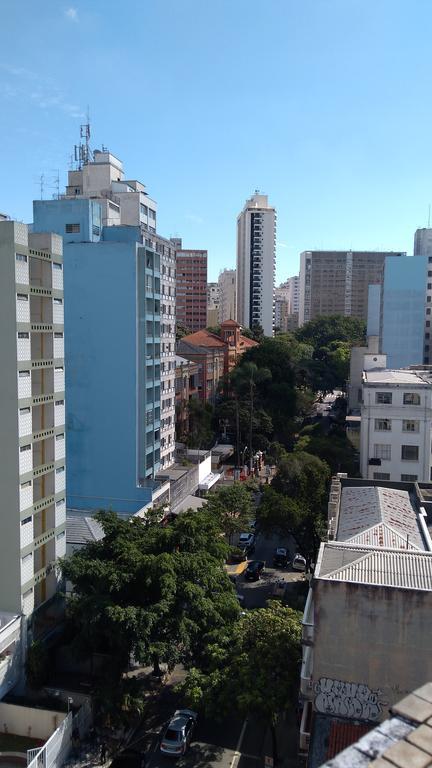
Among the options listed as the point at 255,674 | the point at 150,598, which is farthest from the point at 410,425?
the point at 255,674

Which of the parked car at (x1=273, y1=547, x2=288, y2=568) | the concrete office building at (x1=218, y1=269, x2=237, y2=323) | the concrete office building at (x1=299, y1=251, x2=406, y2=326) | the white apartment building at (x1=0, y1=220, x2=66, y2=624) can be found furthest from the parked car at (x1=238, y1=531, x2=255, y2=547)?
the concrete office building at (x1=299, y1=251, x2=406, y2=326)

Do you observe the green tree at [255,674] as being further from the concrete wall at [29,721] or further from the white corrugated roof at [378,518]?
the concrete wall at [29,721]

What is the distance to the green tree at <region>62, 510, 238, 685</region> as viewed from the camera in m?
23.7

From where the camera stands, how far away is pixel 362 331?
131m

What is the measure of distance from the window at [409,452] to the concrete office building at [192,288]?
104049mm

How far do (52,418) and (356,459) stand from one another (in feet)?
91.7

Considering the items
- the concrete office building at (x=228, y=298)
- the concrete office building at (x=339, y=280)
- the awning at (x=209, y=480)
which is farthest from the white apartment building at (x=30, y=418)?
the concrete office building at (x=339, y=280)

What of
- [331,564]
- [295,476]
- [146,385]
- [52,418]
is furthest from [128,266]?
[331,564]

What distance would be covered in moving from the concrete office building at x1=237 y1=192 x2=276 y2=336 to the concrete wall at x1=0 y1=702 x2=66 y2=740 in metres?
119

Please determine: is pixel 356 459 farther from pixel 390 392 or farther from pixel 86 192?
pixel 86 192

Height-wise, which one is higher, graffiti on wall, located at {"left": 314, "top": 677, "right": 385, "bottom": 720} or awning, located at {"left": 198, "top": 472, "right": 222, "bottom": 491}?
graffiti on wall, located at {"left": 314, "top": 677, "right": 385, "bottom": 720}

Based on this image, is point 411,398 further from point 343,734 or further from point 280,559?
point 343,734

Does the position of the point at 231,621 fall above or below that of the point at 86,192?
below

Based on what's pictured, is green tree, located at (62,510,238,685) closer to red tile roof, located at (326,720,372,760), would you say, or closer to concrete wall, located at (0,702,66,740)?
concrete wall, located at (0,702,66,740)
